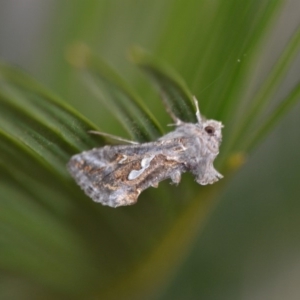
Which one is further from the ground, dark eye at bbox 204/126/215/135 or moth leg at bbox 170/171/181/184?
dark eye at bbox 204/126/215/135

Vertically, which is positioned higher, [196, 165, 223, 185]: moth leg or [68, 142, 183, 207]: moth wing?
[68, 142, 183, 207]: moth wing

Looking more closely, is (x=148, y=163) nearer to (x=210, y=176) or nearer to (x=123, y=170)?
(x=123, y=170)

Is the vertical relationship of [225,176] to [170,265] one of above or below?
above

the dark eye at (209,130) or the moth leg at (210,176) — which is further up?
the dark eye at (209,130)

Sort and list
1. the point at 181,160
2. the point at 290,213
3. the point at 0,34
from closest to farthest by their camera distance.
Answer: the point at 181,160 < the point at 290,213 < the point at 0,34

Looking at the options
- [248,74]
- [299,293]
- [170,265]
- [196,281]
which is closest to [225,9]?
[248,74]

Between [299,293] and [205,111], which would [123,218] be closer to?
[205,111]
